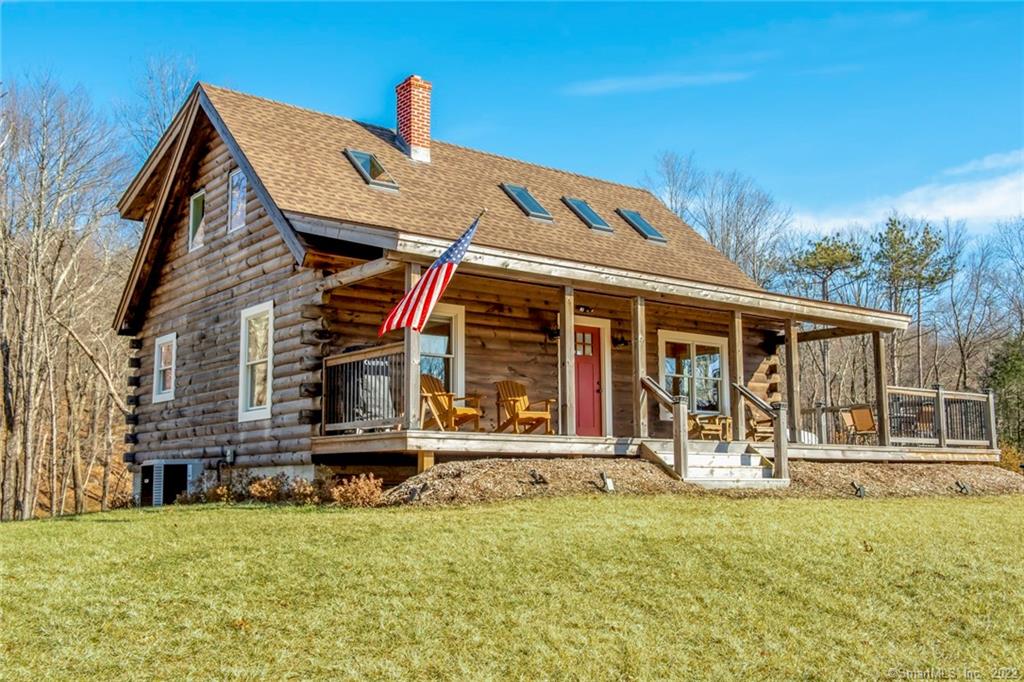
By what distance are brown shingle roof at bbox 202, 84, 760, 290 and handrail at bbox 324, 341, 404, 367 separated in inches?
73.5

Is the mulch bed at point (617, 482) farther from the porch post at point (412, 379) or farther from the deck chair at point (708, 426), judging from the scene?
the deck chair at point (708, 426)

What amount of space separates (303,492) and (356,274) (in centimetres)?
298

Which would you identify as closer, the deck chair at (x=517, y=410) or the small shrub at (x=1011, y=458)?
the deck chair at (x=517, y=410)

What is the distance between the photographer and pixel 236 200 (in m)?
17.0

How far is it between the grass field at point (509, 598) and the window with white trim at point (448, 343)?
5.17 meters

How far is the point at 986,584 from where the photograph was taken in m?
8.16

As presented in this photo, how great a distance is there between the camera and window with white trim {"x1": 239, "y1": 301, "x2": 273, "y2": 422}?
15.3 metres

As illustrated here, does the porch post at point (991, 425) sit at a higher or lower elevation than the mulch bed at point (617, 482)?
higher

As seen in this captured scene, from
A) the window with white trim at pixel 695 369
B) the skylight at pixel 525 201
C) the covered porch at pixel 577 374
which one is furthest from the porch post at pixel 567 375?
the window with white trim at pixel 695 369

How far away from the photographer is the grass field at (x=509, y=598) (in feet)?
20.5

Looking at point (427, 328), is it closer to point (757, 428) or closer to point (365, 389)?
point (365, 389)

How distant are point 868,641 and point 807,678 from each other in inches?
33.3

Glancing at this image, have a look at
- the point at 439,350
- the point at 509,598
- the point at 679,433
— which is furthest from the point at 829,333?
the point at 509,598

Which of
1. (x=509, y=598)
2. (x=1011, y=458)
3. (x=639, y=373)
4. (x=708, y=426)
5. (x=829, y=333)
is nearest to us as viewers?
(x=509, y=598)
